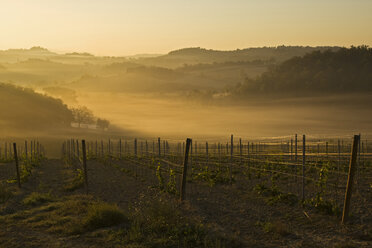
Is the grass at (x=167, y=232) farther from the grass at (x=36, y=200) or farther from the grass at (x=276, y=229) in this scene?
the grass at (x=36, y=200)

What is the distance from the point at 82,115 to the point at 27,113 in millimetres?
24519

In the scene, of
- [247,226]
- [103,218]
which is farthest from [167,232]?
[247,226]

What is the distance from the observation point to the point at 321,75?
161500 mm

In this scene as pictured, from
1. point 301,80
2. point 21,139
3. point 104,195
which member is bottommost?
point 21,139

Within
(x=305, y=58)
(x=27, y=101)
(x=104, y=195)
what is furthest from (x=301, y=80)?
(x=104, y=195)

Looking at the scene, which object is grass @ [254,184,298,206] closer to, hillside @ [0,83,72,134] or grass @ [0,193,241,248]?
grass @ [0,193,241,248]

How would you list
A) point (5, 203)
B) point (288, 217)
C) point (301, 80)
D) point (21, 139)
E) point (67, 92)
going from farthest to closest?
point (67, 92) < point (301, 80) < point (21, 139) < point (5, 203) < point (288, 217)

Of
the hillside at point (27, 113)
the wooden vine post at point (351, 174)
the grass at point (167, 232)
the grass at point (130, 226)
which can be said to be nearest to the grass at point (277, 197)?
the wooden vine post at point (351, 174)

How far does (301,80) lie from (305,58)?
43.6ft

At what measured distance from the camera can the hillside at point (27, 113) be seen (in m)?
138

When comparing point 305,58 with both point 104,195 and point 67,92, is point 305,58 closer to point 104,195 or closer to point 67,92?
point 67,92

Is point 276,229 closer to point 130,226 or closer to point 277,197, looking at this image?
point 130,226

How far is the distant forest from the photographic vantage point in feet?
485

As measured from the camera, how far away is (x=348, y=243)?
9094mm
